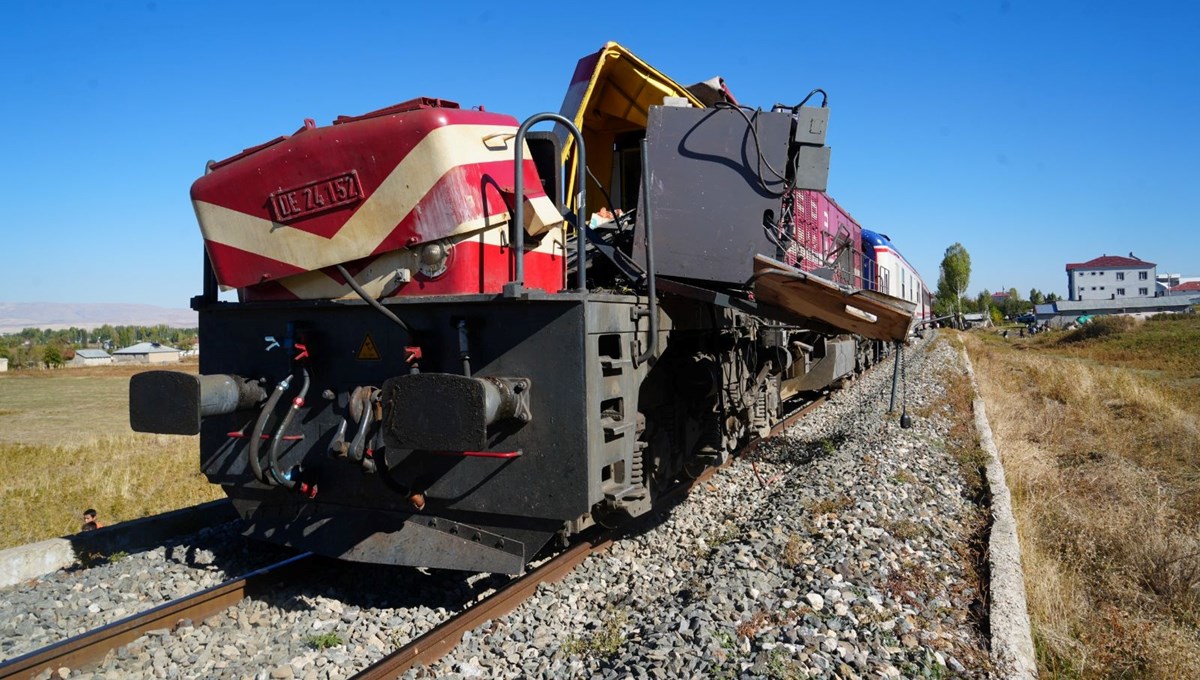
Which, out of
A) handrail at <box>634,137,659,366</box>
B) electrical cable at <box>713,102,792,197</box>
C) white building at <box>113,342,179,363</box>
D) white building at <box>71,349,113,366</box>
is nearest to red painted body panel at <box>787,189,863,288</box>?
electrical cable at <box>713,102,792,197</box>

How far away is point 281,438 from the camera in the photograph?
169 inches

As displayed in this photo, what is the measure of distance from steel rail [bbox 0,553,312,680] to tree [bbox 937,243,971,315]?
353 feet

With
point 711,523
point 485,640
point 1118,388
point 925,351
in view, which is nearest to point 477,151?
point 485,640

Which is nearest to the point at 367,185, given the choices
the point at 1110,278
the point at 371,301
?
the point at 371,301

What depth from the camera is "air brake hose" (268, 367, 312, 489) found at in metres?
4.21

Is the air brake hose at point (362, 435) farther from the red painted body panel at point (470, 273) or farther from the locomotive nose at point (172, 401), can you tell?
the locomotive nose at point (172, 401)

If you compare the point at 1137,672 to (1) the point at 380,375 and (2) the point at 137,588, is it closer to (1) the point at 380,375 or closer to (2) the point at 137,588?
(1) the point at 380,375

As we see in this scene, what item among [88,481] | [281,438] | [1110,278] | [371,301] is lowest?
Result: [88,481]

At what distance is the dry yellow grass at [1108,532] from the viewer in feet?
12.9

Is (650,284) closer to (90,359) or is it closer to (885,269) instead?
(885,269)

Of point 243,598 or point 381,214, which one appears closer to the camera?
point 381,214

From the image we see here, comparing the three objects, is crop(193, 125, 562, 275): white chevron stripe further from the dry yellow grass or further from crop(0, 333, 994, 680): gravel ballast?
the dry yellow grass

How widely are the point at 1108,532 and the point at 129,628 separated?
654cm

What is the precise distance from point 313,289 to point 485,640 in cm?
228
